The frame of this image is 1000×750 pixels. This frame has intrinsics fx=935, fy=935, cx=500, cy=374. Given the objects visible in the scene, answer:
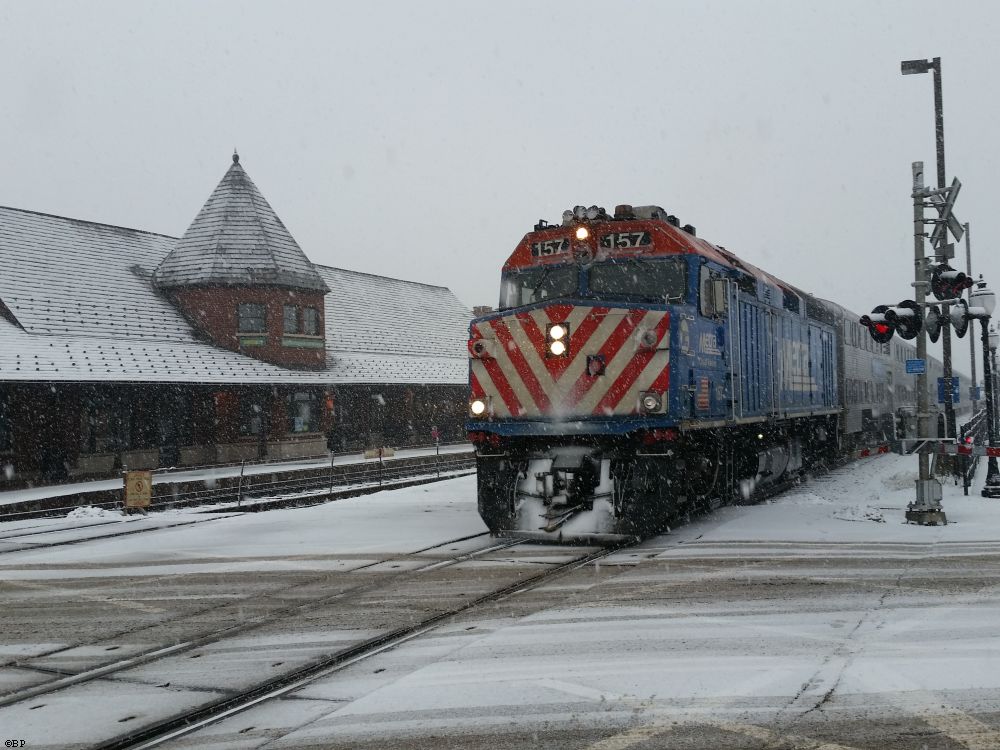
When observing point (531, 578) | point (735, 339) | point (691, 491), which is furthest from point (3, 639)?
point (735, 339)

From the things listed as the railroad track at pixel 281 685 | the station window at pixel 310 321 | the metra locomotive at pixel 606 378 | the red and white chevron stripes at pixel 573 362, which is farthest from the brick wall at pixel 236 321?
the railroad track at pixel 281 685

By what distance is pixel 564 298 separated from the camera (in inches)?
463

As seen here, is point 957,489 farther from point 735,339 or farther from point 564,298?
point 564,298

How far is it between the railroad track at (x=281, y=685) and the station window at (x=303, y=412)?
25109 millimetres

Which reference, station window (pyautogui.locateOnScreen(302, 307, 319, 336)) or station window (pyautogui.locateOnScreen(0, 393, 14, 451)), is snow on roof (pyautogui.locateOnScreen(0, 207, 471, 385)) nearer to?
station window (pyautogui.locateOnScreen(0, 393, 14, 451))

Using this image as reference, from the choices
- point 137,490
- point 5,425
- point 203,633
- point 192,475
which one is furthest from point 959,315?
point 5,425

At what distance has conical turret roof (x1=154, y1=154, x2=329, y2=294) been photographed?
32.1 m

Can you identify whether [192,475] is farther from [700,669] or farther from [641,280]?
[700,669]

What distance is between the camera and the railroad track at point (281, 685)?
17.0 ft

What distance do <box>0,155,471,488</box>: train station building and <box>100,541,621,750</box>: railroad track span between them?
1811 cm

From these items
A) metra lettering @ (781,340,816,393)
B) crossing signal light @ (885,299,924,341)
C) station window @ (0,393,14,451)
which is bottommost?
station window @ (0,393,14,451)

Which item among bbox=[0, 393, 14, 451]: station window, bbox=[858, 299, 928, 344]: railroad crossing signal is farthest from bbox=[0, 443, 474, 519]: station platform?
bbox=[858, 299, 928, 344]: railroad crossing signal

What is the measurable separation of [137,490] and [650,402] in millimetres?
11599

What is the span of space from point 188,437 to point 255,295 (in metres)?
5.85
